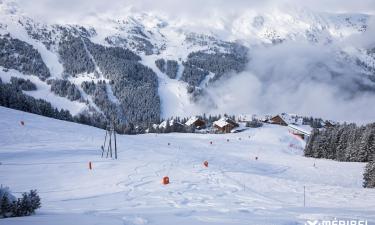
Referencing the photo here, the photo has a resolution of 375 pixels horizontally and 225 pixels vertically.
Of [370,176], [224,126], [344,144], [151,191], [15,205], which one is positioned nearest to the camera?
[15,205]

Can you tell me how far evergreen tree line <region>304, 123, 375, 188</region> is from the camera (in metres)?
72.9

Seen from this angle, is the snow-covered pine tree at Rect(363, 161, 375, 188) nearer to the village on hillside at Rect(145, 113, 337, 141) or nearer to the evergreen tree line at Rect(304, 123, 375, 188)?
the evergreen tree line at Rect(304, 123, 375, 188)

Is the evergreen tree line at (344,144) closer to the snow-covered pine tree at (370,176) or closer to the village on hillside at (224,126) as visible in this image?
the snow-covered pine tree at (370,176)

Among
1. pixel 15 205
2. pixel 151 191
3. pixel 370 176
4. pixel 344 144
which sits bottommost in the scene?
pixel 151 191

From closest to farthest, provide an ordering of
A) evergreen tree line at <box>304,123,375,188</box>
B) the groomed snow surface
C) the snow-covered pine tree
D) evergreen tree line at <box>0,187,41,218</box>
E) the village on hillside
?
1. evergreen tree line at <box>0,187,41,218</box>
2. the groomed snow surface
3. the snow-covered pine tree
4. evergreen tree line at <box>304,123,375,188</box>
5. the village on hillside

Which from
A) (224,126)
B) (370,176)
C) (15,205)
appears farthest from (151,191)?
(224,126)

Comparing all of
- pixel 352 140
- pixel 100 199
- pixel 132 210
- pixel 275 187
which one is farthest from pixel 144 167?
pixel 352 140

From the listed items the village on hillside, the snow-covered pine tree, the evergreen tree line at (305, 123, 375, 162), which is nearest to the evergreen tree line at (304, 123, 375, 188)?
the evergreen tree line at (305, 123, 375, 162)

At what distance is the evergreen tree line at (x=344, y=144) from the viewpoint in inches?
2871

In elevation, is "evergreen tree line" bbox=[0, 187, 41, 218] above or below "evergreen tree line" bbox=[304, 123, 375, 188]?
below

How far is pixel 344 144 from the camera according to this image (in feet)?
261

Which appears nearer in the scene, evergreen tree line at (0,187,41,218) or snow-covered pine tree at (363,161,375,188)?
evergreen tree line at (0,187,41,218)

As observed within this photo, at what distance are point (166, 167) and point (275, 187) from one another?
40.4ft

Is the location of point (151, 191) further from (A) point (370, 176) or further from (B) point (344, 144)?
(B) point (344, 144)
